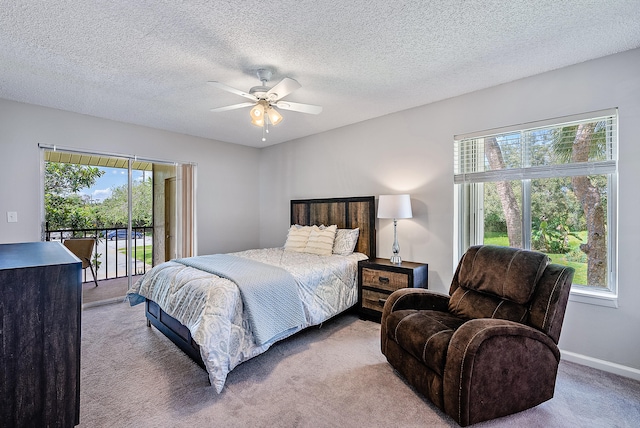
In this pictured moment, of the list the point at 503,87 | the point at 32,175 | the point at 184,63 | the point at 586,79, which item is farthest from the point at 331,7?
the point at 32,175

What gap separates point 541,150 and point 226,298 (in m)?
3.04

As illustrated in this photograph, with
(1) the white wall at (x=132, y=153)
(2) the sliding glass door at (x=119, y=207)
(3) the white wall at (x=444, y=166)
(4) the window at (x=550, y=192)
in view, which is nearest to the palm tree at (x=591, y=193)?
(4) the window at (x=550, y=192)

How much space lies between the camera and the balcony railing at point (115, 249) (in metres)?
4.25

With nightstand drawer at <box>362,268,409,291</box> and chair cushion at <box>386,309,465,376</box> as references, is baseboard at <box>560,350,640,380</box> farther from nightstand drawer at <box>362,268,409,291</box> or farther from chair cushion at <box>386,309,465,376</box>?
nightstand drawer at <box>362,268,409,291</box>

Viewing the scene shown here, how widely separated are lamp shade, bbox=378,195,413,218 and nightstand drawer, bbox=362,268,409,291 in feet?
2.08

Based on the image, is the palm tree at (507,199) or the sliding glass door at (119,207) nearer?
the palm tree at (507,199)

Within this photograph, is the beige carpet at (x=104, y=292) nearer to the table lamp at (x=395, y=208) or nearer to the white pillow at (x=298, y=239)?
the white pillow at (x=298, y=239)

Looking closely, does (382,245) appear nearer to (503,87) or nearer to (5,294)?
(503,87)

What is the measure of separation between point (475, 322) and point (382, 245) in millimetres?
2110

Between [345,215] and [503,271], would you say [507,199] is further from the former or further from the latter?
[345,215]

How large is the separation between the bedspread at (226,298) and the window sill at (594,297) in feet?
6.62

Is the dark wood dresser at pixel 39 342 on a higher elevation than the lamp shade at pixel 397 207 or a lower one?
lower

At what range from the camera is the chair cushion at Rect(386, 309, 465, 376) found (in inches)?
72.4

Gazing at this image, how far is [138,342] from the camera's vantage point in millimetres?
2873
